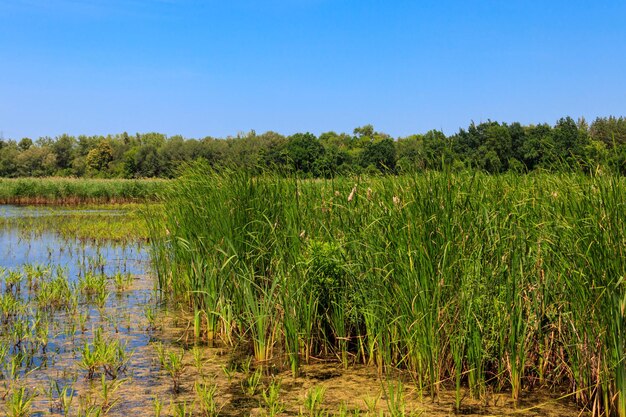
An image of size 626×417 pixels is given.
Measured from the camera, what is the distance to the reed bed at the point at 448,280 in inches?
206

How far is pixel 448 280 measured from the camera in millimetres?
5617

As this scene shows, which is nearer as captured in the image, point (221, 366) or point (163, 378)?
point (163, 378)

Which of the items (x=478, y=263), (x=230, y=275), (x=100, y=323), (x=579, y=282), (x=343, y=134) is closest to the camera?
(x=579, y=282)

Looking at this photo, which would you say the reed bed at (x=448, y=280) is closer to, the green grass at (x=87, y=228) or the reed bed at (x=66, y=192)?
the green grass at (x=87, y=228)

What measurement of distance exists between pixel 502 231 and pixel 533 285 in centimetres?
62

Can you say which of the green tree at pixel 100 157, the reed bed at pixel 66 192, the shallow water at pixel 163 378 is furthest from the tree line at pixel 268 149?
the shallow water at pixel 163 378

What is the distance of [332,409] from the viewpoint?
→ 5750mm

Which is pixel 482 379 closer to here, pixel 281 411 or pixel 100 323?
pixel 281 411

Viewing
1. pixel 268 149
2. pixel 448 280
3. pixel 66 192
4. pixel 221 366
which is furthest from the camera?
pixel 268 149

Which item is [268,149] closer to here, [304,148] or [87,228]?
[304,148]

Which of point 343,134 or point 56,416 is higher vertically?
point 343,134

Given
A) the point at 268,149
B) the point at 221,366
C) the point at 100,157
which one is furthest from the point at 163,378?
the point at 100,157

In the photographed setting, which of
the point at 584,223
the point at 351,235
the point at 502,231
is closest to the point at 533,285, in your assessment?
the point at 502,231

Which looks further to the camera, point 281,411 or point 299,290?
point 299,290
